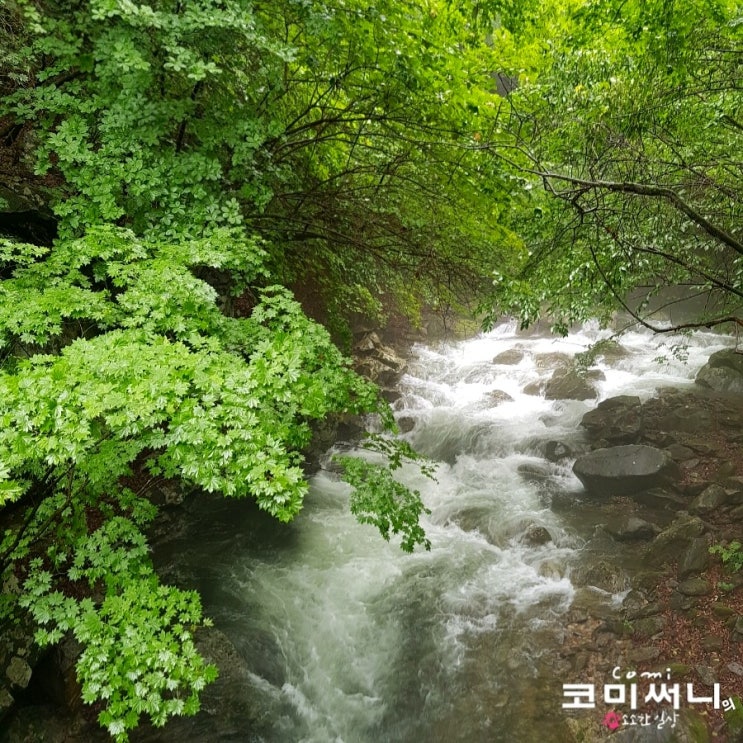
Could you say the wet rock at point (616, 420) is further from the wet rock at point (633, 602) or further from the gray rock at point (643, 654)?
the gray rock at point (643, 654)

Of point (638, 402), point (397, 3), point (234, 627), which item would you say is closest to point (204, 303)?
point (397, 3)

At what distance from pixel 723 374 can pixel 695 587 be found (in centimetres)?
991

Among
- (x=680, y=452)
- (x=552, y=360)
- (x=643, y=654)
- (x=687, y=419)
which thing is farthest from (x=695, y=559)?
(x=552, y=360)

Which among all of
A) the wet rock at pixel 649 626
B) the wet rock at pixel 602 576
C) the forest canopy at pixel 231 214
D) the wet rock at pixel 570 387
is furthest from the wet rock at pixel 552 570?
the wet rock at pixel 570 387

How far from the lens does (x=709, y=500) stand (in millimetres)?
9039

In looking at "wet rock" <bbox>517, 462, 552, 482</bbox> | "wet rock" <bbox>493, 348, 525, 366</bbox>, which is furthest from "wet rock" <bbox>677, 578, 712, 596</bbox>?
"wet rock" <bbox>493, 348, 525, 366</bbox>

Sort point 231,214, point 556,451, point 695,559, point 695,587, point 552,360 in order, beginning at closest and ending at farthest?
point 231,214 → point 695,587 → point 695,559 → point 556,451 → point 552,360

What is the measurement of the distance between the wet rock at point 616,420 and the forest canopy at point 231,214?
261 inches

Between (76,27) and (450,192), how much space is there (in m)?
4.46

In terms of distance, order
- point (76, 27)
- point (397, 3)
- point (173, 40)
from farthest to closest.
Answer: point (397, 3) → point (76, 27) → point (173, 40)

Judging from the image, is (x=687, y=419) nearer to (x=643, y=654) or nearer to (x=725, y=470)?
(x=725, y=470)

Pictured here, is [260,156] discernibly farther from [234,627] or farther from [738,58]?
[234,627]

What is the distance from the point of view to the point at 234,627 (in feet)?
24.4

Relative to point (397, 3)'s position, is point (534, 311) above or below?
below
